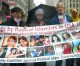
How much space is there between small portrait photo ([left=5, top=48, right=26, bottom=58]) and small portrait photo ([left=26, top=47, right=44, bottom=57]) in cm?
12

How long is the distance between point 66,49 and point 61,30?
526mm

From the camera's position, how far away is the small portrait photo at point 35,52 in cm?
898

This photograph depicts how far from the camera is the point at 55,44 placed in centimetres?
916

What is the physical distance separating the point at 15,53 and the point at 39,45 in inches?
24.4

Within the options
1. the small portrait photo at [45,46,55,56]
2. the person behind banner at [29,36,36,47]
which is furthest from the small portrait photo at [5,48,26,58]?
the small portrait photo at [45,46,55,56]

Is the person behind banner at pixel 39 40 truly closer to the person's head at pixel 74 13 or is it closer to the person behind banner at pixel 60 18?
the person behind banner at pixel 60 18

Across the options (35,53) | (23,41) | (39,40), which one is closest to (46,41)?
(39,40)

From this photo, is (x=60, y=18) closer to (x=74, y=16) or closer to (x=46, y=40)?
(x=74, y=16)

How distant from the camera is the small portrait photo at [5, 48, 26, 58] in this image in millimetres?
8898

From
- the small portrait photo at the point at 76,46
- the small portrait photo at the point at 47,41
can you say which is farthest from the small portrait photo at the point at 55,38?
the small portrait photo at the point at 76,46

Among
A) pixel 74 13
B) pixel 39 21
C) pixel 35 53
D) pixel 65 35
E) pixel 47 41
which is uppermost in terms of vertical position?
pixel 74 13

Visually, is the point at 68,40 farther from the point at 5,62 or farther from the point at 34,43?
the point at 5,62

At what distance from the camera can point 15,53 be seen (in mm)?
8953

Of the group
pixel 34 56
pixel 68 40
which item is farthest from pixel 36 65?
Result: pixel 68 40
